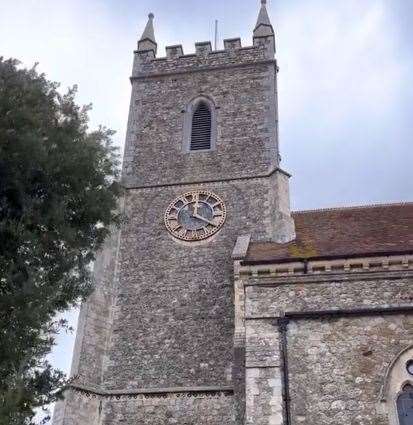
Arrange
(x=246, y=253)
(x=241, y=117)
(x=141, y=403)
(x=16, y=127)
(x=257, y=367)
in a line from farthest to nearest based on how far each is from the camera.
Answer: (x=241, y=117), (x=246, y=253), (x=141, y=403), (x=257, y=367), (x=16, y=127)

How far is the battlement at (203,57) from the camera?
22.9 m

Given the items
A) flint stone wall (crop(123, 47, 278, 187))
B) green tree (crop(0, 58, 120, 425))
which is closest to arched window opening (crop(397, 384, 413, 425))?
green tree (crop(0, 58, 120, 425))

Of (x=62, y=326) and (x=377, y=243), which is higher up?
(x=377, y=243)

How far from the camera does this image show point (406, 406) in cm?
1173

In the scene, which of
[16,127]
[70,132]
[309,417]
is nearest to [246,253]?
[309,417]

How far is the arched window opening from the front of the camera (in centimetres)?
1160

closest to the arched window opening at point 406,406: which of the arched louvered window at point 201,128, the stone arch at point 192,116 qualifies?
the stone arch at point 192,116

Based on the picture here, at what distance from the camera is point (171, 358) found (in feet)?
53.3

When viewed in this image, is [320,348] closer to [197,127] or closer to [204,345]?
[204,345]

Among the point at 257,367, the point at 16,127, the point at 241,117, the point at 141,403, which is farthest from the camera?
the point at 241,117

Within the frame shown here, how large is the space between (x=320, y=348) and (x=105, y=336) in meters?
6.46

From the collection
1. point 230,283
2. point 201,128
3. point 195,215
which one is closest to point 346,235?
point 230,283

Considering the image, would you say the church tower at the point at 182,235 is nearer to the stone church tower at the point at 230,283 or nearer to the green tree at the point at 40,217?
the stone church tower at the point at 230,283

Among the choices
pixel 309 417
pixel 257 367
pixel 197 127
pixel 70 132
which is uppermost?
pixel 197 127
